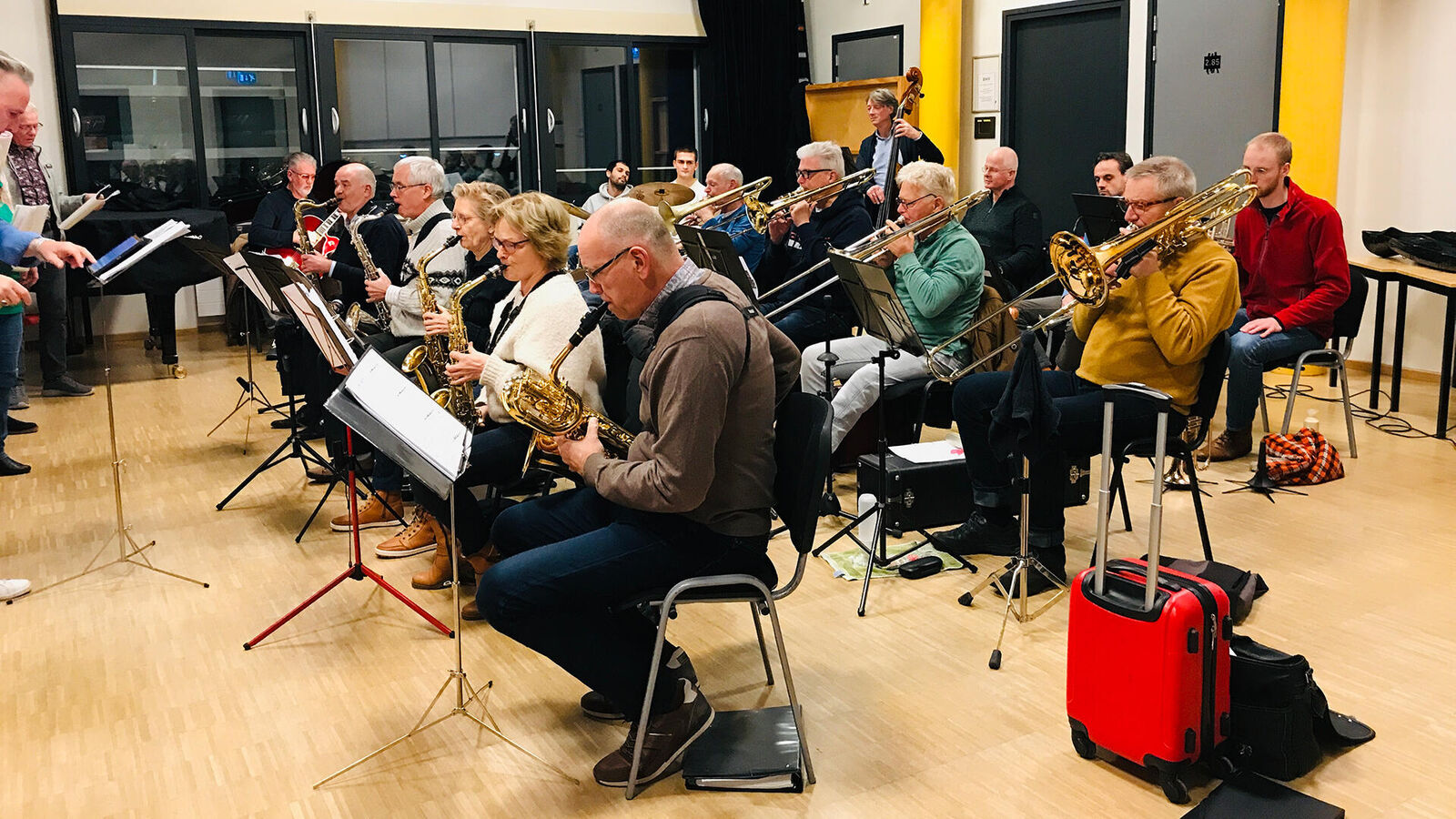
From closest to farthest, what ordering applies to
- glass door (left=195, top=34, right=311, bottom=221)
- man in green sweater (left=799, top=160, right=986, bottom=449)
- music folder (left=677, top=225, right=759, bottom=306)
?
man in green sweater (left=799, top=160, right=986, bottom=449)
music folder (left=677, top=225, right=759, bottom=306)
glass door (left=195, top=34, right=311, bottom=221)

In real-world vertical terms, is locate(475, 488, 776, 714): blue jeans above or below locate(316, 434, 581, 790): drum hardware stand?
above

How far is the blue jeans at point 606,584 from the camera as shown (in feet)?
8.21

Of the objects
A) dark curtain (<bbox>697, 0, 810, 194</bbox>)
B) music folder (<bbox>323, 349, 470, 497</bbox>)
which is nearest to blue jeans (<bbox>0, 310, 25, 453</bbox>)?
music folder (<bbox>323, 349, 470, 497</bbox>)

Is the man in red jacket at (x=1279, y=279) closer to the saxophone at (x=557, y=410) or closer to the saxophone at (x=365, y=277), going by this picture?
the saxophone at (x=557, y=410)

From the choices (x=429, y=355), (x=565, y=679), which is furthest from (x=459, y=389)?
(x=565, y=679)

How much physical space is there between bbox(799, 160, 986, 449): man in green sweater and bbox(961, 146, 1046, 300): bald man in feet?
5.24

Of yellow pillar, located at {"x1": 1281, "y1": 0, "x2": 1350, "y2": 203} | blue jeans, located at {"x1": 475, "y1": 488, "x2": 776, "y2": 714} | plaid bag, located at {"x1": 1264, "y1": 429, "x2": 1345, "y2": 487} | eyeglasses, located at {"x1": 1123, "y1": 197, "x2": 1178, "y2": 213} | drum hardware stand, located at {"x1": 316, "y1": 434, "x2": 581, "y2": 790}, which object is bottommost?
drum hardware stand, located at {"x1": 316, "y1": 434, "x2": 581, "y2": 790}

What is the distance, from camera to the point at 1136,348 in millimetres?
3629

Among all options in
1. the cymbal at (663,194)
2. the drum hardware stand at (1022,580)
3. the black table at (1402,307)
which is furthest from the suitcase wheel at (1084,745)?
the cymbal at (663,194)

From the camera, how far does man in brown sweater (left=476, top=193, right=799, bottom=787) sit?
2436 millimetres

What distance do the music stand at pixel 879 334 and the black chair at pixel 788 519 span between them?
1.04 meters

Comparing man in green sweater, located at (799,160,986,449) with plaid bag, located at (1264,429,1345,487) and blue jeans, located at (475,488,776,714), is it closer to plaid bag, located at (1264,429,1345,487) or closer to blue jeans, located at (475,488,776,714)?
plaid bag, located at (1264,429,1345,487)

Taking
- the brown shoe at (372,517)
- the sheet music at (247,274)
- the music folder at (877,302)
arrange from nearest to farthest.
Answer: the music folder at (877,302) < the sheet music at (247,274) < the brown shoe at (372,517)

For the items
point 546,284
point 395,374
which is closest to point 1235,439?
point 546,284
